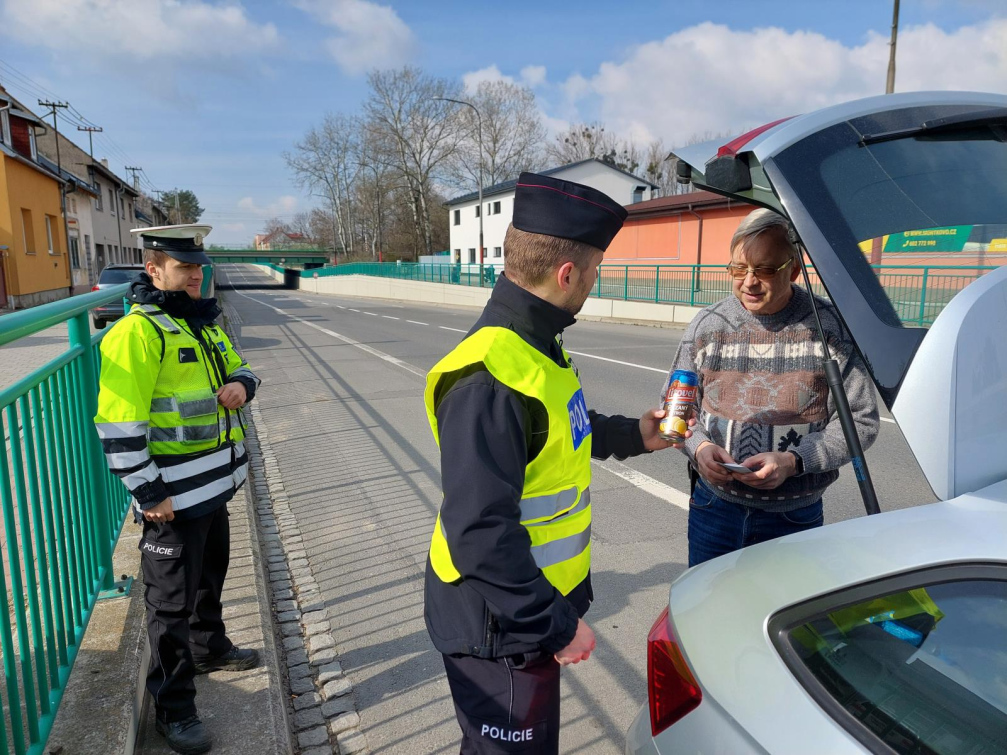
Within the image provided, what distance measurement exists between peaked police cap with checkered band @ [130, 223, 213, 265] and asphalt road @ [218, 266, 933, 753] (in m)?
1.92

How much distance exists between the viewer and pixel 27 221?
2827cm

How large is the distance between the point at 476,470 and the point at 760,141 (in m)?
1.06

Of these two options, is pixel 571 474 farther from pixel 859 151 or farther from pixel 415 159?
pixel 415 159

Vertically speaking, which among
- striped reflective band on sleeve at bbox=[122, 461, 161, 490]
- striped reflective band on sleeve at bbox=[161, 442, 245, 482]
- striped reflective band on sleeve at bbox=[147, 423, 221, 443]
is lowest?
striped reflective band on sleeve at bbox=[161, 442, 245, 482]

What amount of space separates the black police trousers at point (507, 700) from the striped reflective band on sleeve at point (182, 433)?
142 cm

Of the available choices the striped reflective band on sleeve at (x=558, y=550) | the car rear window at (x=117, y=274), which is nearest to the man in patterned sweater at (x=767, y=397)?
the striped reflective band on sleeve at (x=558, y=550)

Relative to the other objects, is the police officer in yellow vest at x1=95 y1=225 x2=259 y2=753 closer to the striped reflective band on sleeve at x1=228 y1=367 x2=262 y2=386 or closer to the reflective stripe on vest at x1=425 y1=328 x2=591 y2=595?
the striped reflective band on sleeve at x1=228 y1=367 x2=262 y2=386

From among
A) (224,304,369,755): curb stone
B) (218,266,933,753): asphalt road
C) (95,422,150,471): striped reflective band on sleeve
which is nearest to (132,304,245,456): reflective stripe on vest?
(95,422,150,471): striped reflective band on sleeve

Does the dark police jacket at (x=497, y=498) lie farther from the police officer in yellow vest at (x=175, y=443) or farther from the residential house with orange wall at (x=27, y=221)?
the residential house with orange wall at (x=27, y=221)

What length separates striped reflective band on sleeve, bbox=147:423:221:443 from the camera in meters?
2.49

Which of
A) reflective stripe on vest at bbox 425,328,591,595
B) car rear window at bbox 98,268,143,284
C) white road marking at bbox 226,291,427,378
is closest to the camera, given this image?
reflective stripe on vest at bbox 425,328,591,595

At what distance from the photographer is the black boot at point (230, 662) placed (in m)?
2.82

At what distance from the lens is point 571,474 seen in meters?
1.69

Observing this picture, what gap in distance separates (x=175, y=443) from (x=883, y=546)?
2292mm
